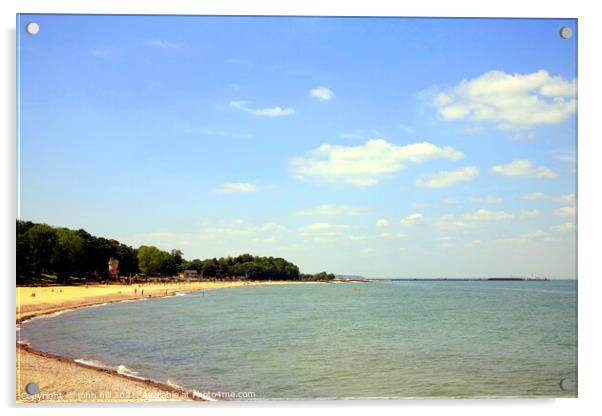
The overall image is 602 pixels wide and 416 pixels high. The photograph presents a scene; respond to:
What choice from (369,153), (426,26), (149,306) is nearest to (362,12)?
(426,26)

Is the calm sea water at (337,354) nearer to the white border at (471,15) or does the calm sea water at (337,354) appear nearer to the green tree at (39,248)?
the white border at (471,15)

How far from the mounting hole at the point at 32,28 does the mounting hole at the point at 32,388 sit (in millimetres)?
2888

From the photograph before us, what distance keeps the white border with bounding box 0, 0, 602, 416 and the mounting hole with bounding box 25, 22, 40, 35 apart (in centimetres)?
10

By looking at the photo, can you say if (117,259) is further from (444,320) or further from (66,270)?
(444,320)

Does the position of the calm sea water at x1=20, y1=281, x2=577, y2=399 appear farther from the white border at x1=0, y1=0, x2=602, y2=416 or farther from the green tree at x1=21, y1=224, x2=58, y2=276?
the green tree at x1=21, y1=224, x2=58, y2=276

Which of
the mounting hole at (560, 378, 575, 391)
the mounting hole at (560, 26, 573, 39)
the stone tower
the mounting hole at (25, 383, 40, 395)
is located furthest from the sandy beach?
the mounting hole at (560, 26, 573, 39)

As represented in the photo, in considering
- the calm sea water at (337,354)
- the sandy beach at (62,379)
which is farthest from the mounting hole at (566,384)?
the sandy beach at (62,379)

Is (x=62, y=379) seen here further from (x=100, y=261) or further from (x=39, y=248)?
(x=100, y=261)

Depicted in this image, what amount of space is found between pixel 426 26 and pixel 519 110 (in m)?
1.20

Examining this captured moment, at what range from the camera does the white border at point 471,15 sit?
13.9 feet

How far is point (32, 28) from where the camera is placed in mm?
4312

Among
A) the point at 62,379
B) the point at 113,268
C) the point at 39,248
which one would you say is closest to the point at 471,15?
the point at 39,248

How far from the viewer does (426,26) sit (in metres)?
4.61

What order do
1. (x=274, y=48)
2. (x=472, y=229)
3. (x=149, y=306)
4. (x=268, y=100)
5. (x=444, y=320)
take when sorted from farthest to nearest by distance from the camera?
(x=444, y=320) → (x=149, y=306) → (x=472, y=229) → (x=268, y=100) → (x=274, y=48)
